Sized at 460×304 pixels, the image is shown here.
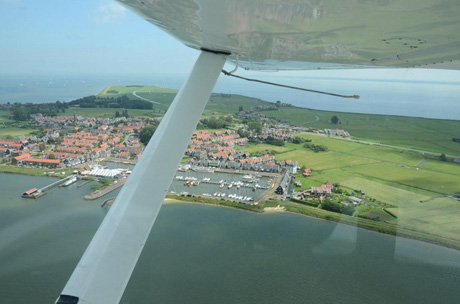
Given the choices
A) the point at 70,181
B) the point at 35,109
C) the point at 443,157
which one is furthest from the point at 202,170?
the point at 35,109

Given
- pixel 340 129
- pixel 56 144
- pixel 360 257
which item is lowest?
pixel 360 257

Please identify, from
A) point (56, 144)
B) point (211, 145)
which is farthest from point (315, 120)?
point (56, 144)

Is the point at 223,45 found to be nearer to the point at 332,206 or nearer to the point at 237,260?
the point at 237,260

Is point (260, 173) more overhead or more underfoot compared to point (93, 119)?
more underfoot

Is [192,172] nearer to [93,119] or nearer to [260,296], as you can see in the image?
[260,296]

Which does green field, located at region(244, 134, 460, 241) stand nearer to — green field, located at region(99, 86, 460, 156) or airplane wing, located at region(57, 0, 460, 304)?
green field, located at region(99, 86, 460, 156)

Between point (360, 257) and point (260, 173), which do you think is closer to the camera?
point (360, 257)

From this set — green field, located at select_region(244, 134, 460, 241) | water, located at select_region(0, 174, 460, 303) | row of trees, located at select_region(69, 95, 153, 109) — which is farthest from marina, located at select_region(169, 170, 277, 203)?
row of trees, located at select_region(69, 95, 153, 109)

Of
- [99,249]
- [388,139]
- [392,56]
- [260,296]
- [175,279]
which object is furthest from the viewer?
[388,139]
